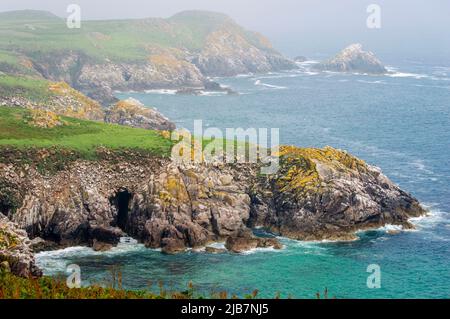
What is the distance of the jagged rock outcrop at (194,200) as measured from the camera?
83625mm

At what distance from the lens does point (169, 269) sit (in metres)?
75.6

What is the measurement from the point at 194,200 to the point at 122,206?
10.8 m

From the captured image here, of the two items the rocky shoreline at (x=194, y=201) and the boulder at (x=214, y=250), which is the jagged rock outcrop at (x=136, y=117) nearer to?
the rocky shoreline at (x=194, y=201)

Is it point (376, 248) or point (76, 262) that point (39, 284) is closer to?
point (76, 262)

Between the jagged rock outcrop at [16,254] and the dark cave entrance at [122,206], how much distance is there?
58.2 feet

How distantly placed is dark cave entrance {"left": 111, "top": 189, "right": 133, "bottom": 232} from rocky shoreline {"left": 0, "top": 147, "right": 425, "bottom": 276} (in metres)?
0.15

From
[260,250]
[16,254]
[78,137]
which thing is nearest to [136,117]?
[78,137]

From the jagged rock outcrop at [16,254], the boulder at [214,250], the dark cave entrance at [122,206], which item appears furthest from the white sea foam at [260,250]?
the jagged rock outcrop at [16,254]

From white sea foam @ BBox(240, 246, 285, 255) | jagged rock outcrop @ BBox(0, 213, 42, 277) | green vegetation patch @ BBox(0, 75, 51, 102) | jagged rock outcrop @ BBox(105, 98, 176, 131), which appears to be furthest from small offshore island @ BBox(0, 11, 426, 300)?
green vegetation patch @ BBox(0, 75, 51, 102)

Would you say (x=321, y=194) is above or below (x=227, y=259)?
above

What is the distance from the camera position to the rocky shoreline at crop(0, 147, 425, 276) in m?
83.4
